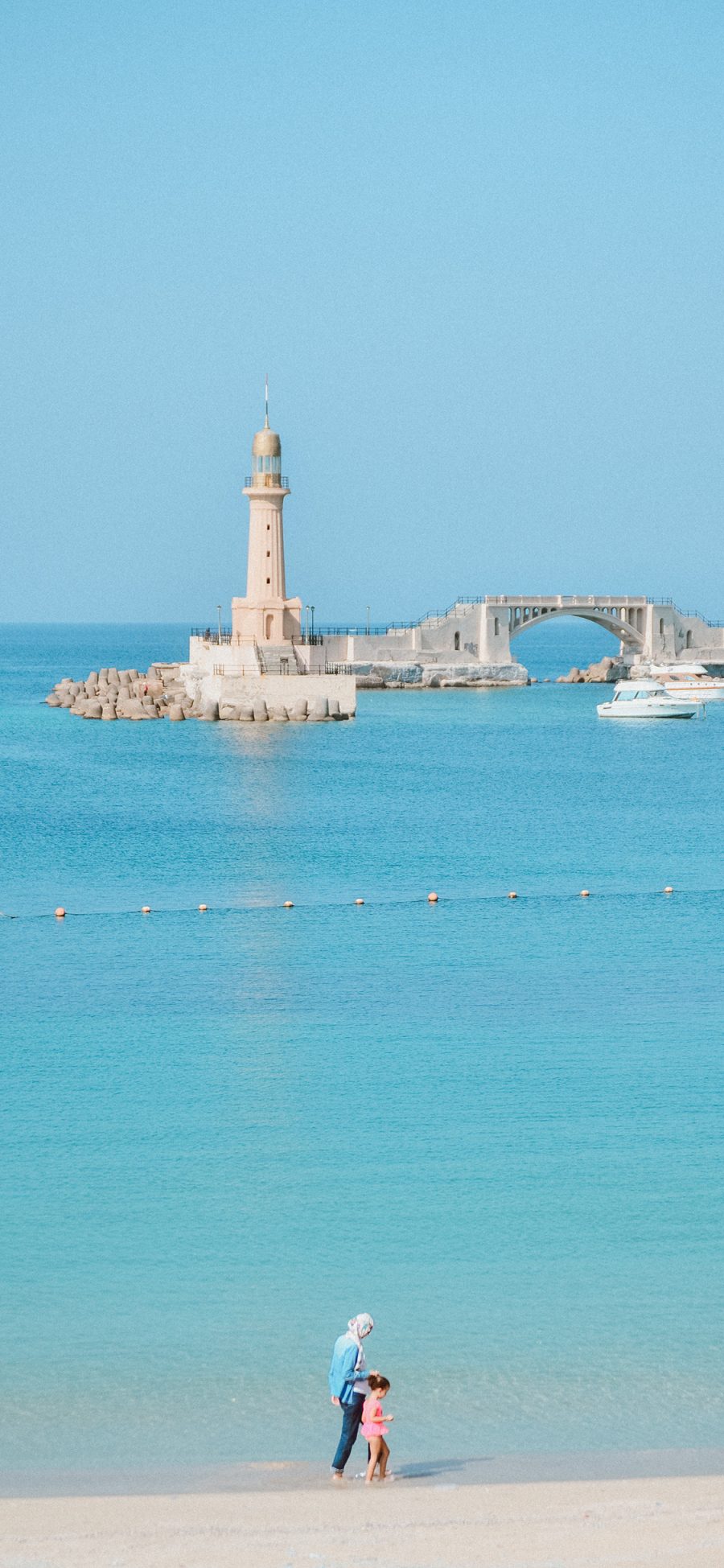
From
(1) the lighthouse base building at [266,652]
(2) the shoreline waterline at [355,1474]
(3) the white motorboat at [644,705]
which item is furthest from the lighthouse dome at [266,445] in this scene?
(2) the shoreline waterline at [355,1474]

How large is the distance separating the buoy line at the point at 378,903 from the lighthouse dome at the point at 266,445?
150 ft

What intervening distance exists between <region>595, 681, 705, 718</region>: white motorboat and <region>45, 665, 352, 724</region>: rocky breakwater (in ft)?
46.2

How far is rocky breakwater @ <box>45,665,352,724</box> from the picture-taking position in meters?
71.6

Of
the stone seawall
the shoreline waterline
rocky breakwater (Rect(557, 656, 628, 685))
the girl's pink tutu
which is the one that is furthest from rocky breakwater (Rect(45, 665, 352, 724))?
the girl's pink tutu

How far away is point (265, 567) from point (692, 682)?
28298 millimetres

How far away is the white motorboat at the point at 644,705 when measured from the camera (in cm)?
8138

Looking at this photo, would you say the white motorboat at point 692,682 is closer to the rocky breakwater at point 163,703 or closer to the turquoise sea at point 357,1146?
the rocky breakwater at point 163,703

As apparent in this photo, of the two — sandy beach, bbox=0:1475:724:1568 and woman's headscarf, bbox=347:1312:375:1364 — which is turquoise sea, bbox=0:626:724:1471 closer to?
sandy beach, bbox=0:1475:724:1568

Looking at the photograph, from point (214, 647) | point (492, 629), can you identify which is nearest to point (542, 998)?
point (214, 647)

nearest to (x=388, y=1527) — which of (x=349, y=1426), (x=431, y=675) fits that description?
(x=349, y=1426)

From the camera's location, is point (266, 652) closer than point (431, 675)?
Yes

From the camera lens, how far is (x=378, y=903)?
31203 millimetres

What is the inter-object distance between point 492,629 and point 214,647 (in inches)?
990

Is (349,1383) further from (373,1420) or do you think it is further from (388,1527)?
(388,1527)
